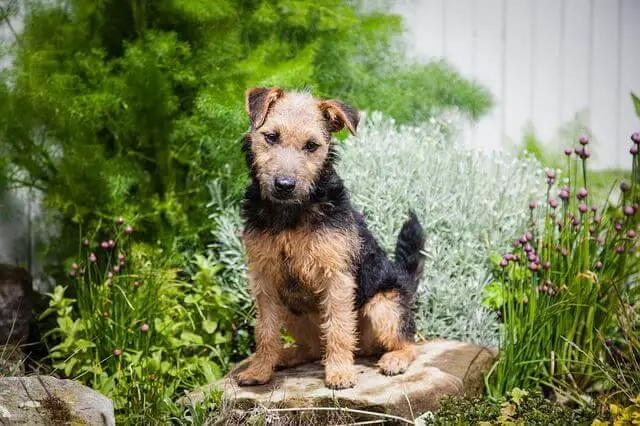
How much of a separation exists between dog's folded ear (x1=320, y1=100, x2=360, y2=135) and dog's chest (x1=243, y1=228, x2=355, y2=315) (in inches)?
23.6

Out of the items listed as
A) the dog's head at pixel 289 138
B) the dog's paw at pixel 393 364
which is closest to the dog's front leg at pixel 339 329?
the dog's paw at pixel 393 364

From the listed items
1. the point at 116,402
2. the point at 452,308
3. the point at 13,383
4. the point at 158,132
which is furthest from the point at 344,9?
the point at 13,383

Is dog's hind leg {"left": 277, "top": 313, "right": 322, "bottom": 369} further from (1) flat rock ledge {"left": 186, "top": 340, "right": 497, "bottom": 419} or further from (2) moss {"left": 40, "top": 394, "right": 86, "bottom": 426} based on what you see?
(2) moss {"left": 40, "top": 394, "right": 86, "bottom": 426}

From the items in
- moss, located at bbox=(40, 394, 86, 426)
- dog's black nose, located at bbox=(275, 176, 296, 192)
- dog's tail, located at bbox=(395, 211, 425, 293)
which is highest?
dog's black nose, located at bbox=(275, 176, 296, 192)

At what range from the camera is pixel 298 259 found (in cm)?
377

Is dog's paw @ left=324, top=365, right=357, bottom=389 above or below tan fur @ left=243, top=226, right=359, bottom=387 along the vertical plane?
below

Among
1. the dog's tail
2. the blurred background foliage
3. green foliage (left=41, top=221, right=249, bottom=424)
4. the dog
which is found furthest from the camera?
the blurred background foliage

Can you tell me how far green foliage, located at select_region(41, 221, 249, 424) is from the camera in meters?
4.25

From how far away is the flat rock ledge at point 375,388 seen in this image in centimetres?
370

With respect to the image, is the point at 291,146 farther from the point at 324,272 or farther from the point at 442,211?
the point at 442,211

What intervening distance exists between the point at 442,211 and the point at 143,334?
94.1 inches

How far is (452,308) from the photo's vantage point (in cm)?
526

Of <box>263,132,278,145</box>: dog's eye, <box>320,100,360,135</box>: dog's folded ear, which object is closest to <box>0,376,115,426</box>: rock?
<box>263,132,278,145</box>: dog's eye

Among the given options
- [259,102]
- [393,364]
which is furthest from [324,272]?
[259,102]
